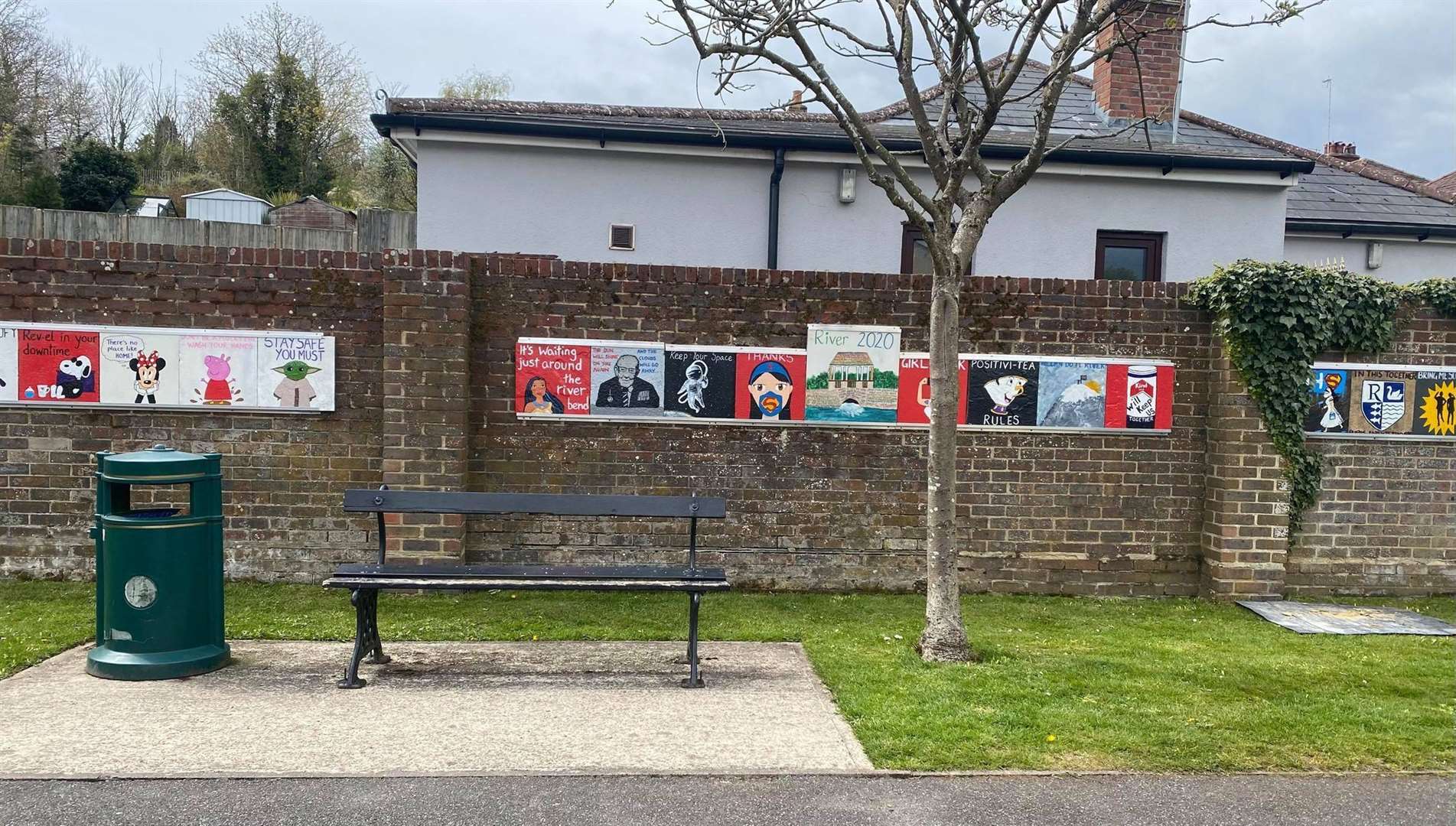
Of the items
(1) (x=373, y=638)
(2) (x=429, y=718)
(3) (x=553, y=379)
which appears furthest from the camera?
Answer: (3) (x=553, y=379)

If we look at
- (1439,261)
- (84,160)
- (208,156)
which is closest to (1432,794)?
(1439,261)

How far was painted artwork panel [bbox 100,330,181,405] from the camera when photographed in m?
7.55

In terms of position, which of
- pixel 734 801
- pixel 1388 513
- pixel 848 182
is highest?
pixel 848 182

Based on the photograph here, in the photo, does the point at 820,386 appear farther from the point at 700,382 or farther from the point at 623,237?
the point at 623,237

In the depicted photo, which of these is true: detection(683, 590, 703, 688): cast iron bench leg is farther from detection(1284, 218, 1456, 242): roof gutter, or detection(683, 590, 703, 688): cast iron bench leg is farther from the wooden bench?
detection(1284, 218, 1456, 242): roof gutter

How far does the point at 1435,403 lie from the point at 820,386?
5.04m

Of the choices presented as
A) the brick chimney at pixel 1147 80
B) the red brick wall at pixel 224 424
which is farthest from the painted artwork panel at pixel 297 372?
the brick chimney at pixel 1147 80

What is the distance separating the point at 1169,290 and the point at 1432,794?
4.74 meters

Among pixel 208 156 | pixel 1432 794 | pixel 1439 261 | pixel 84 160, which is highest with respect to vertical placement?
pixel 208 156

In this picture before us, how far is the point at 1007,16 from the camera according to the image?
6742 mm

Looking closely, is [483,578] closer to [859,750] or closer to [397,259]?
[859,750]

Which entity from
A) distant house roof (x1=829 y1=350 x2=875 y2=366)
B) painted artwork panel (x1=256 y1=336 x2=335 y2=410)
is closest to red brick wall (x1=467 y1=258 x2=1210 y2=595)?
distant house roof (x1=829 y1=350 x2=875 y2=366)

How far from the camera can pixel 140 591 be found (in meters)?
5.41

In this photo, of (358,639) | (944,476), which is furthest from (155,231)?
(944,476)
